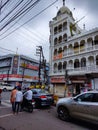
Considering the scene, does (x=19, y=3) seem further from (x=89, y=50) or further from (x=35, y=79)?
(x=35, y=79)

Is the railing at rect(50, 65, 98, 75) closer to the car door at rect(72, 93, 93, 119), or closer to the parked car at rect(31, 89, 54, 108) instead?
the parked car at rect(31, 89, 54, 108)

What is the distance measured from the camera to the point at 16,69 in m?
43.0

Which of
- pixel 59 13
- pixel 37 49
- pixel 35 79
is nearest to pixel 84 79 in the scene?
pixel 37 49

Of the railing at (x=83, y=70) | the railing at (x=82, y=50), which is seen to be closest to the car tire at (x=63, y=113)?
the railing at (x=83, y=70)

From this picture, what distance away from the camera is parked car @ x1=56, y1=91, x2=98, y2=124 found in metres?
6.15

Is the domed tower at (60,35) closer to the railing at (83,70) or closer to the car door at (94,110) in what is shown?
the railing at (83,70)

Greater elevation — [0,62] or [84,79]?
[0,62]

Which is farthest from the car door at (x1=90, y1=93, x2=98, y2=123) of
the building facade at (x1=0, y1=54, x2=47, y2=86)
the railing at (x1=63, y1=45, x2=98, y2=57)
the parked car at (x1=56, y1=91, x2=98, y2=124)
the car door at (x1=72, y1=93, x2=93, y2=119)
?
the building facade at (x1=0, y1=54, x2=47, y2=86)

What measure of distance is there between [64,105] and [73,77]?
16415 mm

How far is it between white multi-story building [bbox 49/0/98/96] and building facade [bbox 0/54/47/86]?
16990mm

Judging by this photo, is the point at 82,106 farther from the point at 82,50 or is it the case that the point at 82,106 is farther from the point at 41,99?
the point at 82,50

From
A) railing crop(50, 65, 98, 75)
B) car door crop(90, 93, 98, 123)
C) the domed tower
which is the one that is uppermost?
the domed tower

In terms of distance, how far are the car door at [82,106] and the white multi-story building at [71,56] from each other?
11496 mm

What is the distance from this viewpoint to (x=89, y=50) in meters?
Answer: 22.7
